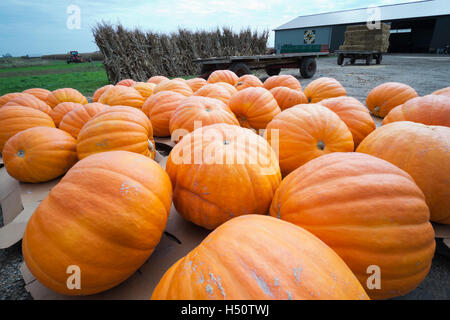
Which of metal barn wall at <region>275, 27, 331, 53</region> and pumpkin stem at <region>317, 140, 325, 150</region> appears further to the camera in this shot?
metal barn wall at <region>275, 27, 331, 53</region>

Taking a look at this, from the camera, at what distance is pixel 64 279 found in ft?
3.04

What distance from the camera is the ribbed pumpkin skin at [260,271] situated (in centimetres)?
66

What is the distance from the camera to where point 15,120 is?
8.20 feet

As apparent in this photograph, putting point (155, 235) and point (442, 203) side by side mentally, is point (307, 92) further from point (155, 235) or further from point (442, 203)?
point (155, 235)

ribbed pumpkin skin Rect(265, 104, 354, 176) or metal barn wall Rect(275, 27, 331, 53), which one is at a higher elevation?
metal barn wall Rect(275, 27, 331, 53)

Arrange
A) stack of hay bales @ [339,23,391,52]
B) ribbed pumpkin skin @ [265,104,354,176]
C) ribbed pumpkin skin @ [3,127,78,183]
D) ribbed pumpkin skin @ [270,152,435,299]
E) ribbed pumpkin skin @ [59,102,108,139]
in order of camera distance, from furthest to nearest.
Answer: stack of hay bales @ [339,23,391,52] < ribbed pumpkin skin @ [59,102,108,139] < ribbed pumpkin skin @ [3,127,78,183] < ribbed pumpkin skin @ [265,104,354,176] < ribbed pumpkin skin @ [270,152,435,299]

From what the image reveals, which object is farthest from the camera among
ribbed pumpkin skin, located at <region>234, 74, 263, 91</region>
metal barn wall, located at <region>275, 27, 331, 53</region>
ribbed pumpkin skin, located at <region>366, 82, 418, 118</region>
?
metal barn wall, located at <region>275, 27, 331, 53</region>

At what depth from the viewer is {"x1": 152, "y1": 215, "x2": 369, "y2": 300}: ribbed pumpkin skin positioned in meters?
0.66

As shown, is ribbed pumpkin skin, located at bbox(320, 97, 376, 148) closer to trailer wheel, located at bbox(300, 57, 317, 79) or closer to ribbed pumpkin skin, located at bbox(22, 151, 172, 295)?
ribbed pumpkin skin, located at bbox(22, 151, 172, 295)

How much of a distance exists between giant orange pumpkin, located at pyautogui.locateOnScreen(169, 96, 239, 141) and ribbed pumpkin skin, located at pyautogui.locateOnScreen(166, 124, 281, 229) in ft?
2.41

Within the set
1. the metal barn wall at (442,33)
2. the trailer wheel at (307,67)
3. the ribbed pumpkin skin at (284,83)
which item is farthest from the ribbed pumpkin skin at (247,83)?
the metal barn wall at (442,33)

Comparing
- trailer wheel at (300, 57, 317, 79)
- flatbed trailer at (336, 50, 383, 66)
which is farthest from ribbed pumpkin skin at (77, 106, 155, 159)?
flatbed trailer at (336, 50, 383, 66)

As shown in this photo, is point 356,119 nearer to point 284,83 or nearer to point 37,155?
point 284,83
